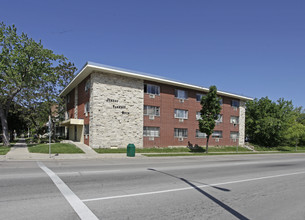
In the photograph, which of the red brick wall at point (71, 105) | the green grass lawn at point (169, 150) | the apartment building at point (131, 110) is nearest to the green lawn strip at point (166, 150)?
the green grass lawn at point (169, 150)

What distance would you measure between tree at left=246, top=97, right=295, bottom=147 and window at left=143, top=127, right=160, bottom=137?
65.8 ft

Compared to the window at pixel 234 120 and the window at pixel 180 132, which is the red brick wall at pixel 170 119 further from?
the window at pixel 234 120

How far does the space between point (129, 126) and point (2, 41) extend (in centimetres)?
1478

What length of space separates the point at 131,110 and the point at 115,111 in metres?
1.89

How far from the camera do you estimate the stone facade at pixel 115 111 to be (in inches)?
871

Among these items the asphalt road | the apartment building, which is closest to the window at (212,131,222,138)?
the apartment building

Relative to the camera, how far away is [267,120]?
36750 millimetres

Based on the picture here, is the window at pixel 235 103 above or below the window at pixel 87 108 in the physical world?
above

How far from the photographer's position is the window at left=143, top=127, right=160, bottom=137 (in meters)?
25.3

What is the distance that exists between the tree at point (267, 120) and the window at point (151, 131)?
65.8 feet

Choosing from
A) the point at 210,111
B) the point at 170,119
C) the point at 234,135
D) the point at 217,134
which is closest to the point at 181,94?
the point at 170,119

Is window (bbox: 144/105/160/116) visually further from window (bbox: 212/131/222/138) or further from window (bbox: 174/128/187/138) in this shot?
window (bbox: 212/131/222/138)

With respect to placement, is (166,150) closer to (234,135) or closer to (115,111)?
(115,111)

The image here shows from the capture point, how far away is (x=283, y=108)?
4044 centimetres
